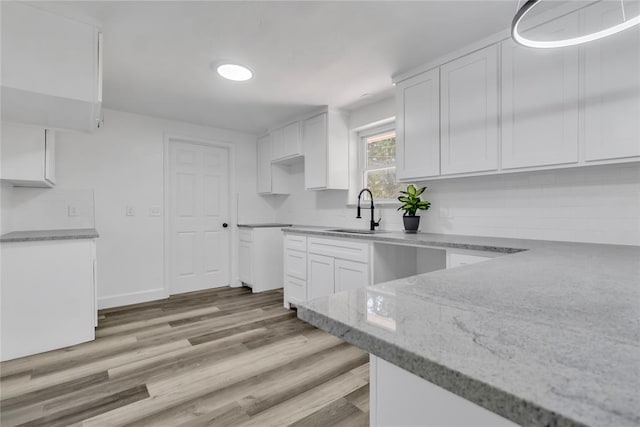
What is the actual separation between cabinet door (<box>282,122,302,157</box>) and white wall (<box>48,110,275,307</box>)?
4.41 ft

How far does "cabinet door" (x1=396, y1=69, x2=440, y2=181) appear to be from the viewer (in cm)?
249

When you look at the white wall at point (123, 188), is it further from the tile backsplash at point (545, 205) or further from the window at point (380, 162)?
the tile backsplash at point (545, 205)

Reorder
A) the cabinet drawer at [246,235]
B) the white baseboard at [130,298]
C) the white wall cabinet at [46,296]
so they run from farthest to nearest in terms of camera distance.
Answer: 1. the cabinet drawer at [246,235]
2. the white baseboard at [130,298]
3. the white wall cabinet at [46,296]

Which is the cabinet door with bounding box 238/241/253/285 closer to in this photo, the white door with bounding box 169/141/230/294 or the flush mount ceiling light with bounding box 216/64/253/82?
the white door with bounding box 169/141/230/294

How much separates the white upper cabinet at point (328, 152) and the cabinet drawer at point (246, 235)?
1.14m

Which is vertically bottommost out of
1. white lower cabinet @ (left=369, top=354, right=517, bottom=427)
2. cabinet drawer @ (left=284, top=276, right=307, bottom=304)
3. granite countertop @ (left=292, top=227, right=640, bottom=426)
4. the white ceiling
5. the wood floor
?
the wood floor

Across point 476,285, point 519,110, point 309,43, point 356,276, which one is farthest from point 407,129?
point 476,285

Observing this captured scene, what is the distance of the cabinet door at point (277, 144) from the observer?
4.26 metres

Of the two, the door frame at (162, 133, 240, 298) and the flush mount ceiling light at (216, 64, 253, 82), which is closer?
the flush mount ceiling light at (216, 64, 253, 82)

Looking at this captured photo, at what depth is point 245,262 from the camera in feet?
14.6

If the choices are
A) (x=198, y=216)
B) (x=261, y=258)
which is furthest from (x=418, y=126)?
(x=198, y=216)

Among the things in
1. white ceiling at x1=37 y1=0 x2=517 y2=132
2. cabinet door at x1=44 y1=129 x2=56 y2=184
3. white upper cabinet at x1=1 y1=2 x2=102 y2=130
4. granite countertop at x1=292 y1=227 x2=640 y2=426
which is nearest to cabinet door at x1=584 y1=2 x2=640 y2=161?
white ceiling at x1=37 y1=0 x2=517 y2=132

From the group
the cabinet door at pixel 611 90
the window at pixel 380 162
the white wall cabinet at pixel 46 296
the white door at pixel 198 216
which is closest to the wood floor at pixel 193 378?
the white wall cabinet at pixel 46 296

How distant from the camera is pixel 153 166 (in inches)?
155
